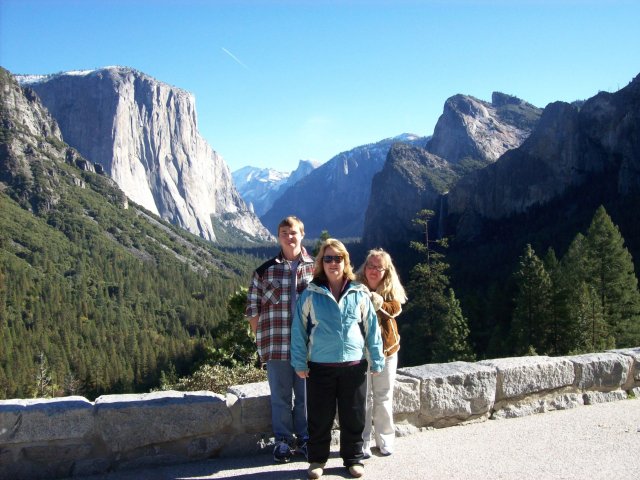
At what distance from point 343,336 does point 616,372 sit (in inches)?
206

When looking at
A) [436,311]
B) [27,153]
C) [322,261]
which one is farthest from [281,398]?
[27,153]

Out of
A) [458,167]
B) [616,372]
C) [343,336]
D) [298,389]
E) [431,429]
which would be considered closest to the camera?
[343,336]

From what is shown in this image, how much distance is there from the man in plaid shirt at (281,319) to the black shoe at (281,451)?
0.01 metres

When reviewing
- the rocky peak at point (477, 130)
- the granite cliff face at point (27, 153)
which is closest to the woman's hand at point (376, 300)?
the granite cliff face at point (27, 153)

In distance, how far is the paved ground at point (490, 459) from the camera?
4910mm

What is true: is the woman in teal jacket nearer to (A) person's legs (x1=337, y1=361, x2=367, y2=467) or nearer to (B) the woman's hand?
(A) person's legs (x1=337, y1=361, x2=367, y2=467)

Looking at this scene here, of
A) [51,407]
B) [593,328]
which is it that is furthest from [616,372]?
[593,328]

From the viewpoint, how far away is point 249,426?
5547 mm

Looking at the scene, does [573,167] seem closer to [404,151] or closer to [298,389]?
[404,151]

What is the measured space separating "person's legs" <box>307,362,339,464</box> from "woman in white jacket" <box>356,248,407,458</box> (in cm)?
63

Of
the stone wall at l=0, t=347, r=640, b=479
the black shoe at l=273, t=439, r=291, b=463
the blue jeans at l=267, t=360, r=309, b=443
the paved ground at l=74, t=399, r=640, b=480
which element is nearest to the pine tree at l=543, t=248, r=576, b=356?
the stone wall at l=0, t=347, r=640, b=479

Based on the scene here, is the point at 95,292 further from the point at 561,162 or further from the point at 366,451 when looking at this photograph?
the point at 366,451

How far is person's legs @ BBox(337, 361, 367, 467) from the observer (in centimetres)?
488

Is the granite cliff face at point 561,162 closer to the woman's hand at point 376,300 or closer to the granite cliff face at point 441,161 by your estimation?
the granite cliff face at point 441,161
